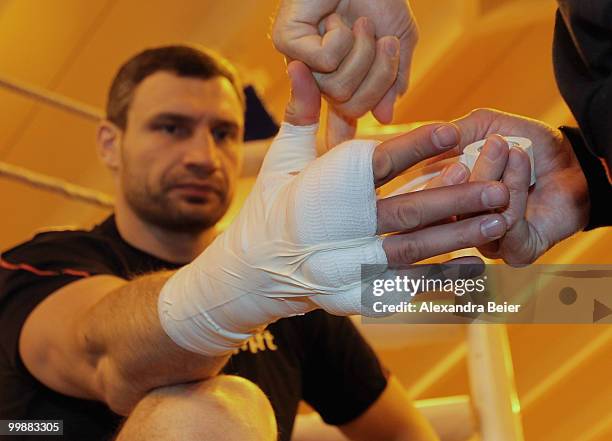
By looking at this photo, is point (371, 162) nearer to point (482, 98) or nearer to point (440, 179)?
point (440, 179)

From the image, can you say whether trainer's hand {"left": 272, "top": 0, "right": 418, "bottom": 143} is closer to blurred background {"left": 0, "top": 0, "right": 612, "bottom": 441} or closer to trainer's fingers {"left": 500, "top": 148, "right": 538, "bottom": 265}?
trainer's fingers {"left": 500, "top": 148, "right": 538, "bottom": 265}

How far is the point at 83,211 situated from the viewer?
224cm

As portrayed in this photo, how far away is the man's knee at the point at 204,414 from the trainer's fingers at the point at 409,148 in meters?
0.25

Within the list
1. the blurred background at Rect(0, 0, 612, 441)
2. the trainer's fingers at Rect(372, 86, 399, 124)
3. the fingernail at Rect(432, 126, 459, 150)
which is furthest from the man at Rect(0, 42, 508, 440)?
the blurred background at Rect(0, 0, 612, 441)

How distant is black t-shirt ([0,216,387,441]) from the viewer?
0.99m

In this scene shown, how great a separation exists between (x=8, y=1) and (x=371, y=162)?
1521mm

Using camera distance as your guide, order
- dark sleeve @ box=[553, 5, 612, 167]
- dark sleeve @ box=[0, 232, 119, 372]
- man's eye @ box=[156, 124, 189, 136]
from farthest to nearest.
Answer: man's eye @ box=[156, 124, 189, 136]
dark sleeve @ box=[0, 232, 119, 372]
dark sleeve @ box=[553, 5, 612, 167]

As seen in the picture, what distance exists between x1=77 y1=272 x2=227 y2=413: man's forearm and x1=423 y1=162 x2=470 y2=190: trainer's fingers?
0.29m

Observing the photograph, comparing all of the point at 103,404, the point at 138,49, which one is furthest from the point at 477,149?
the point at 138,49

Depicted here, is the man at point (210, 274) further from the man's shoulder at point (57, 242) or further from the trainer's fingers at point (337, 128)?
the trainer's fingers at point (337, 128)

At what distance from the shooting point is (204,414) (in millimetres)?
730

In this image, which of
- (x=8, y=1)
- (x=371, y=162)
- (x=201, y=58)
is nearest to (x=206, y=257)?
(x=371, y=162)

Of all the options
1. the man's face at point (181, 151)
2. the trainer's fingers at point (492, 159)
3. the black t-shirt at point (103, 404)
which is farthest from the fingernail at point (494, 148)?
the man's face at point (181, 151)

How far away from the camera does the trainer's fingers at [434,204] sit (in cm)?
62
